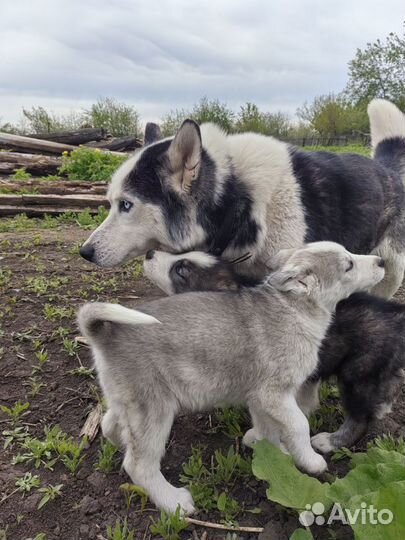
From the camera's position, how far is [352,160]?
408 cm

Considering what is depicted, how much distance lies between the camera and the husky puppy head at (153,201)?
3.37m

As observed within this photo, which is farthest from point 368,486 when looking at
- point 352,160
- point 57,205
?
point 57,205

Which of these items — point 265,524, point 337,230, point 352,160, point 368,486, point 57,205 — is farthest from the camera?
point 57,205

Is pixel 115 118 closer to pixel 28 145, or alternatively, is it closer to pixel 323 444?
pixel 28 145

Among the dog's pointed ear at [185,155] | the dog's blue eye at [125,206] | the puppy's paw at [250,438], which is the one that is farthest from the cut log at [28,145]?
the puppy's paw at [250,438]

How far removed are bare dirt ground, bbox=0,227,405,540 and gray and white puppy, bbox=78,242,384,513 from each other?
9.0 inches

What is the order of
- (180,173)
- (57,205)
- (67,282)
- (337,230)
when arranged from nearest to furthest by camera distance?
(180,173), (337,230), (67,282), (57,205)

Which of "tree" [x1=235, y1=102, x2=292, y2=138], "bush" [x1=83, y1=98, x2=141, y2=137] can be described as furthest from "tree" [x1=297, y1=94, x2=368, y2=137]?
"bush" [x1=83, y1=98, x2=141, y2=137]

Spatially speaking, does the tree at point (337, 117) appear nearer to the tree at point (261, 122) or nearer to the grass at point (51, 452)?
the tree at point (261, 122)

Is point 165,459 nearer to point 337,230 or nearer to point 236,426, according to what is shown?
point 236,426

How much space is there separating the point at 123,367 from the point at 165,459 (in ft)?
2.50

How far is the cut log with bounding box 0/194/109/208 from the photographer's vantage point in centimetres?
860

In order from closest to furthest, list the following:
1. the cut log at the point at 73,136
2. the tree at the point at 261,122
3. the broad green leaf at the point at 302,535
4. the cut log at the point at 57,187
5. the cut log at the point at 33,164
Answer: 1. the broad green leaf at the point at 302,535
2. the cut log at the point at 57,187
3. the cut log at the point at 33,164
4. the cut log at the point at 73,136
5. the tree at the point at 261,122

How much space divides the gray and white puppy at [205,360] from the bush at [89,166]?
345 inches
